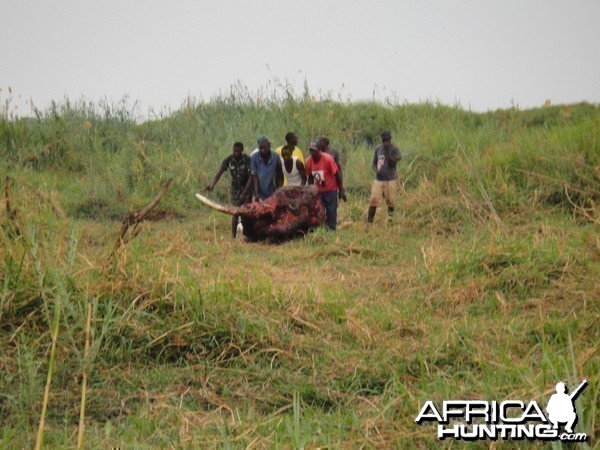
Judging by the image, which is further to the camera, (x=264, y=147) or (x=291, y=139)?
(x=291, y=139)

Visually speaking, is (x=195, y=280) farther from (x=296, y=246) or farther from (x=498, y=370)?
(x=296, y=246)

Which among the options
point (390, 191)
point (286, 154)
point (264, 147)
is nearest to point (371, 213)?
point (390, 191)

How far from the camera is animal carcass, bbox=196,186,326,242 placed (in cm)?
1048

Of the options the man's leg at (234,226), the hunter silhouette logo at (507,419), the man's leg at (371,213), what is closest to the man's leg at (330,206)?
the man's leg at (371,213)

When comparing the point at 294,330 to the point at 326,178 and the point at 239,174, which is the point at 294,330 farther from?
the point at 239,174

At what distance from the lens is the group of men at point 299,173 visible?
1086 centimetres

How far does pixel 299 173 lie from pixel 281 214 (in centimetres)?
81

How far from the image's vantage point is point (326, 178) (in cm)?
1081

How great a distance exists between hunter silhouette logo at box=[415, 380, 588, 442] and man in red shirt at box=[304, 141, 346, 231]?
7.10 meters

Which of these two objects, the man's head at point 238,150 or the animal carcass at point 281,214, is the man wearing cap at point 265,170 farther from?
the animal carcass at point 281,214

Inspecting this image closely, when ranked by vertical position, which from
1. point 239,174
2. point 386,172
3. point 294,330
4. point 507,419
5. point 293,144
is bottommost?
point 294,330

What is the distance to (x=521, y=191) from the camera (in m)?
11.4

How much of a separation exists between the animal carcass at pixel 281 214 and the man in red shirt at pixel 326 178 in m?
0.17

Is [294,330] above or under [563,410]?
under
